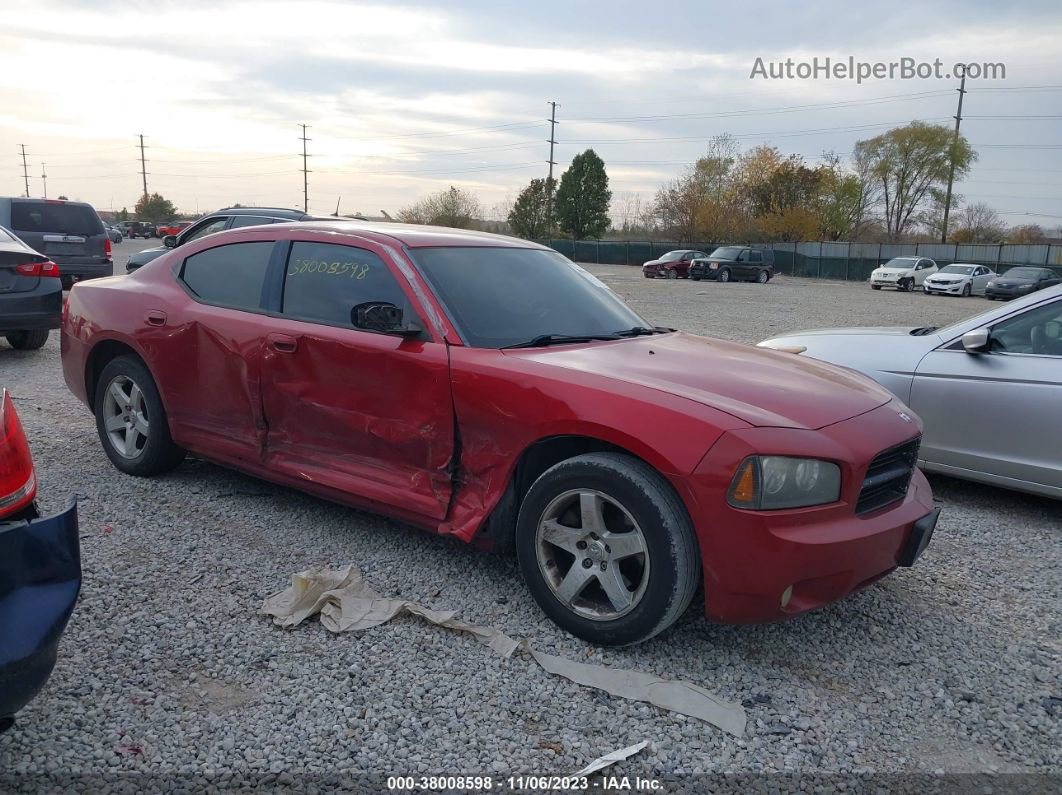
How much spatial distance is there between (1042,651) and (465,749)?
2419 millimetres

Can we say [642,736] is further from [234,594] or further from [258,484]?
[258,484]

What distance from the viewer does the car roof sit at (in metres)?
4.12

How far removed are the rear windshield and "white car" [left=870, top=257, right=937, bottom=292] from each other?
31694 millimetres

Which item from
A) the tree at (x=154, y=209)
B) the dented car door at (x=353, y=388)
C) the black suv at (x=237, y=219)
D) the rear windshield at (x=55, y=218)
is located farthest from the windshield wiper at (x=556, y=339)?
the tree at (x=154, y=209)

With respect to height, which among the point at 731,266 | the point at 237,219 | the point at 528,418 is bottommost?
the point at 528,418

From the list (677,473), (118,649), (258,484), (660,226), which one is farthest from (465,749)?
(660,226)

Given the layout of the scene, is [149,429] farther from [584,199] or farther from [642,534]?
[584,199]

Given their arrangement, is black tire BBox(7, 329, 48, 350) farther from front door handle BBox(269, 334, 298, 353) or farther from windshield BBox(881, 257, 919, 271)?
windshield BBox(881, 257, 919, 271)

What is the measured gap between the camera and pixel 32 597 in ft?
7.18

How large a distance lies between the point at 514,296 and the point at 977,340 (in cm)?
297

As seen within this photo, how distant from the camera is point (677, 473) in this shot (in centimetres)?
297

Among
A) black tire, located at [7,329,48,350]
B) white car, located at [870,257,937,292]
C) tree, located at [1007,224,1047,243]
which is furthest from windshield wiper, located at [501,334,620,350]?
tree, located at [1007,224,1047,243]

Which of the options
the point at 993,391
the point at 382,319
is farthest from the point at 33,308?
the point at 993,391

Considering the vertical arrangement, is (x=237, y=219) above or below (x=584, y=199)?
below
